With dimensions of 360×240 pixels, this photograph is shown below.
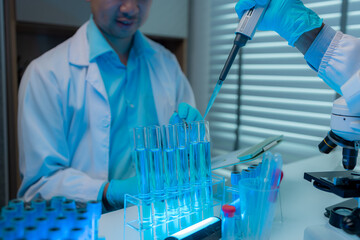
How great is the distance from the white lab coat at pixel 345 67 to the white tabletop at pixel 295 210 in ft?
1.26

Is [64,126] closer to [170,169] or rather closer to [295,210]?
[170,169]

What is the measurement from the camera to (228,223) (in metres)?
0.81

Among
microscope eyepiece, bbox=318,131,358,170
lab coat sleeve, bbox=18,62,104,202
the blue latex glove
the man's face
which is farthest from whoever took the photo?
the man's face

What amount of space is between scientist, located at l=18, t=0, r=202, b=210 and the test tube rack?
374mm

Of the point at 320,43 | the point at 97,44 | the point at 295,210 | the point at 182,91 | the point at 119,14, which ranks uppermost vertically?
the point at 119,14

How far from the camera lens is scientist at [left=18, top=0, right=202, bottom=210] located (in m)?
1.41

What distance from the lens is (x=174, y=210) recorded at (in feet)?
2.77

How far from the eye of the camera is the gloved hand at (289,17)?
0.91 meters

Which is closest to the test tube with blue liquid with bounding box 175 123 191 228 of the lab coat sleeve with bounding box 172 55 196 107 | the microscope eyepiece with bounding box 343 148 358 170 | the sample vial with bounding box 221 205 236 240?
the sample vial with bounding box 221 205 236 240

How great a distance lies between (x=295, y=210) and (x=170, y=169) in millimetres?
523

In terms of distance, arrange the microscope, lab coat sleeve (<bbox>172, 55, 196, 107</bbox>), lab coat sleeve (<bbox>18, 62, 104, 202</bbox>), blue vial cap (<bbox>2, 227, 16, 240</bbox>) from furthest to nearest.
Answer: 1. lab coat sleeve (<bbox>172, 55, 196, 107</bbox>)
2. lab coat sleeve (<bbox>18, 62, 104, 202</bbox>)
3. the microscope
4. blue vial cap (<bbox>2, 227, 16, 240</bbox>)

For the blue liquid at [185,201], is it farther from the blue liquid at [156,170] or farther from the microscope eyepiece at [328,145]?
the microscope eyepiece at [328,145]

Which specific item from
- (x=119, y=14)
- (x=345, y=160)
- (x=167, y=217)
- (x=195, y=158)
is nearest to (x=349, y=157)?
(x=345, y=160)

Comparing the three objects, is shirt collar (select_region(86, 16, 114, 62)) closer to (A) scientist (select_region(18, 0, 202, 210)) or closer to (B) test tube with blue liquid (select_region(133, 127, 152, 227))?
(A) scientist (select_region(18, 0, 202, 210))
